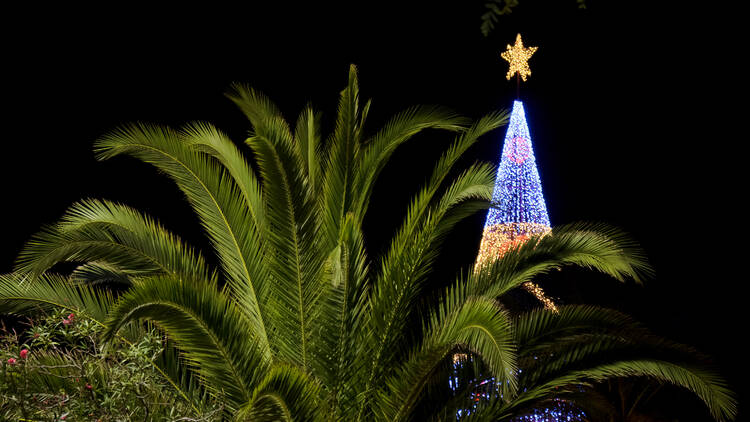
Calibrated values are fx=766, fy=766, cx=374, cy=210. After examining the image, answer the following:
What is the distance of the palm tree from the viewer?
5.95 metres

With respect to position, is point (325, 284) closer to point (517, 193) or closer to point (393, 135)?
point (393, 135)

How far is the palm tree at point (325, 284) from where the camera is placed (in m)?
5.95

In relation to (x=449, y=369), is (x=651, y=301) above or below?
above

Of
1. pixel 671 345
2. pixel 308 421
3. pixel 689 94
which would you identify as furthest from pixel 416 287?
pixel 689 94

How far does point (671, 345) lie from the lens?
20.6ft

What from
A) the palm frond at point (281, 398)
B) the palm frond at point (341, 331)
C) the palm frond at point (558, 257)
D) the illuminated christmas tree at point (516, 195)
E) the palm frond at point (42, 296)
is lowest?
the palm frond at point (281, 398)

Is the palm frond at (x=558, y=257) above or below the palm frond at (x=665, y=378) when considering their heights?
above

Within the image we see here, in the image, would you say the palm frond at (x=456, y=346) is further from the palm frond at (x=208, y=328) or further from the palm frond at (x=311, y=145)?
the palm frond at (x=311, y=145)

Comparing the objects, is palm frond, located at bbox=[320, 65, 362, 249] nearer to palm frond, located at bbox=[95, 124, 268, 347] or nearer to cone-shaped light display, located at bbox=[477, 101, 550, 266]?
palm frond, located at bbox=[95, 124, 268, 347]

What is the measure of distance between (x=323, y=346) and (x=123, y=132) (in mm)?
2507

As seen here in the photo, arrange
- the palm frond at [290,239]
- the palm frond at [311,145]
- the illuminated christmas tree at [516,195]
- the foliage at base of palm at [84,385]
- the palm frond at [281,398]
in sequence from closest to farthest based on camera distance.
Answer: the palm frond at [281,398], the foliage at base of palm at [84,385], the palm frond at [290,239], the palm frond at [311,145], the illuminated christmas tree at [516,195]

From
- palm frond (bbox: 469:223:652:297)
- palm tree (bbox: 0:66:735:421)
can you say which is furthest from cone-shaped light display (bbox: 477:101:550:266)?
palm frond (bbox: 469:223:652:297)

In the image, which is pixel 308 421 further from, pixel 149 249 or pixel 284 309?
pixel 149 249

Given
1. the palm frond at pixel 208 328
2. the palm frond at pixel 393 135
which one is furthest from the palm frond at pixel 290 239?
the palm frond at pixel 393 135
